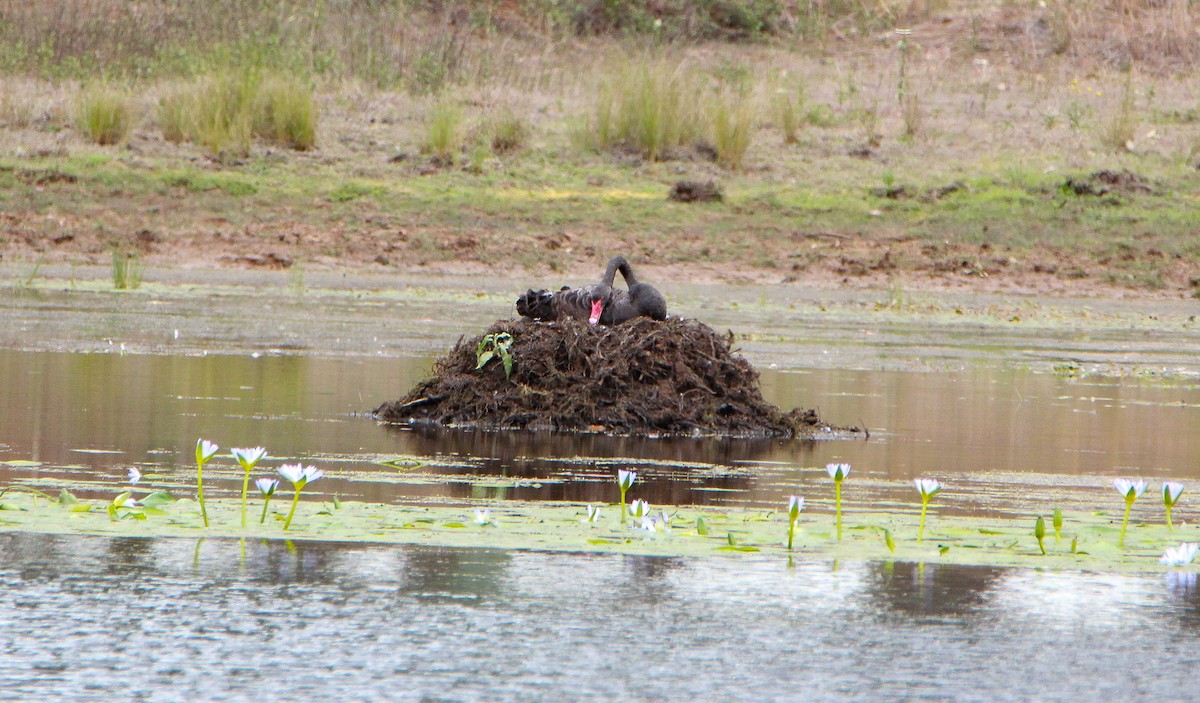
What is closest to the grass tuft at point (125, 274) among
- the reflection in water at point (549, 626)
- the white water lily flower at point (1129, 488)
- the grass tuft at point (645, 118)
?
the grass tuft at point (645, 118)

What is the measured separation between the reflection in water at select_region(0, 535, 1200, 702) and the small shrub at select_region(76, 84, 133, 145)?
16.5m

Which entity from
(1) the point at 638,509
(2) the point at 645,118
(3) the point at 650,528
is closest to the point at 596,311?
(3) the point at 650,528

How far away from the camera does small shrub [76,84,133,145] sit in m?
21.4

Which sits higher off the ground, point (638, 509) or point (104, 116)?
point (104, 116)

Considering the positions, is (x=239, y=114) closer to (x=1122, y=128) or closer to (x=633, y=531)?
(x=1122, y=128)

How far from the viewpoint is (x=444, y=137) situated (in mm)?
21797

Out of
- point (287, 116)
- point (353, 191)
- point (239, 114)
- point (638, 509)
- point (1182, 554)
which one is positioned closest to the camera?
point (1182, 554)

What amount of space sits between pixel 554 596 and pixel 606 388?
4095 mm

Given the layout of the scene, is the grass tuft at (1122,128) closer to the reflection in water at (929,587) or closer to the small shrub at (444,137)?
the small shrub at (444,137)

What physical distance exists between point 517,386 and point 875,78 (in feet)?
60.8

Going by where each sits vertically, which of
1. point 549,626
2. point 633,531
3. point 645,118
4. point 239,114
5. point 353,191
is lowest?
point 549,626

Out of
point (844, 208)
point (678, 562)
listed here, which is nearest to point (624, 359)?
point (678, 562)

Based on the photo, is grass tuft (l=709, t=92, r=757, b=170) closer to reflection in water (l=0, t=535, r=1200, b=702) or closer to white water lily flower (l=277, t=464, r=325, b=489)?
reflection in water (l=0, t=535, r=1200, b=702)

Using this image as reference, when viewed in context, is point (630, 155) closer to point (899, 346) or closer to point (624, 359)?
point (899, 346)
